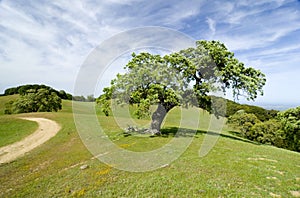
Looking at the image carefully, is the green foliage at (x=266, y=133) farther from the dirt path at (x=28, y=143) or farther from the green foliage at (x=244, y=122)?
the dirt path at (x=28, y=143)

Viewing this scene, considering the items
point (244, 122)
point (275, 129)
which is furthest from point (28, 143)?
point (275, 129)

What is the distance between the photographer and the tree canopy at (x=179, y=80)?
26266mm

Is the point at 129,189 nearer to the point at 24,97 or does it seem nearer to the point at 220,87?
the point at 220,87

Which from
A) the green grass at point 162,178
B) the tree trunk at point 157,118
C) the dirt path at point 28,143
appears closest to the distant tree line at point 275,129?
the green grass at point 162,178

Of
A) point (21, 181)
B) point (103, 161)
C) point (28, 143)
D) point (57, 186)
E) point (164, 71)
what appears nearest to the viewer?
point (57, 186)

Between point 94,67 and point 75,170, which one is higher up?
point 94,67

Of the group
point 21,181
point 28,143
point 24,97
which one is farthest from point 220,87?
point 24,97

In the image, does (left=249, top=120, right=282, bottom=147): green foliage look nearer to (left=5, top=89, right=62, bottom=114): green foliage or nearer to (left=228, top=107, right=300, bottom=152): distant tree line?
(left=228, top=107, right=300, bottom=152): distant tree line

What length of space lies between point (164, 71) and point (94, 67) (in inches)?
410

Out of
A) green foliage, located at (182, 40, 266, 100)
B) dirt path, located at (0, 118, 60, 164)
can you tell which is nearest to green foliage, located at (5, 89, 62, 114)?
dirt path, located at (0, 118, 60, 164)

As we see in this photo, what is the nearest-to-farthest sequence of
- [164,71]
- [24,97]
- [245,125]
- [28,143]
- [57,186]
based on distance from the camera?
[57,186] → [164,71] → [28,143] → [245,125] → [24,97]

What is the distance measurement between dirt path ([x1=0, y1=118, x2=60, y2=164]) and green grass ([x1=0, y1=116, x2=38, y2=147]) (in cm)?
142

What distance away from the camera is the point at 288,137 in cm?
4550

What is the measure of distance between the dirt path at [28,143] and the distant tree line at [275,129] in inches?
1807
